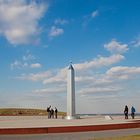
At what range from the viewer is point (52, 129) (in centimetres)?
2292

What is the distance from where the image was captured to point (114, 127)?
82.9 feet

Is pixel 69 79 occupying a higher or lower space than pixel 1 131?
higher

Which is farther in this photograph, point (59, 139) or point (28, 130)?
point (28, 130)

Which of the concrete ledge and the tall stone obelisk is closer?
the concrete ledge

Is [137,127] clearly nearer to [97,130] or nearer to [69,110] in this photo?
[97,130]

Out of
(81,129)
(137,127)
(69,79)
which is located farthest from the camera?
(69,79)

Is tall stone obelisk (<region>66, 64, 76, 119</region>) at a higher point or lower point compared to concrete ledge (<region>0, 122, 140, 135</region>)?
higher

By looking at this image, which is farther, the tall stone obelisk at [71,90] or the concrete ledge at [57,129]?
the tall stone obelisk at [71,90]

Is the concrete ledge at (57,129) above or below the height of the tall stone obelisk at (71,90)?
below

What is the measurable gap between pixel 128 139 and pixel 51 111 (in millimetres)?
31010

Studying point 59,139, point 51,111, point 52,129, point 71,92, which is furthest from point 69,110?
point 59,139

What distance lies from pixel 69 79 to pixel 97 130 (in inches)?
622

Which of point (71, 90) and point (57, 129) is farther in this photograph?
point (71, 90)

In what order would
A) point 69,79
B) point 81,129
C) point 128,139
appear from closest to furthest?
point 128,139 < point 81,129 < point 69,79
